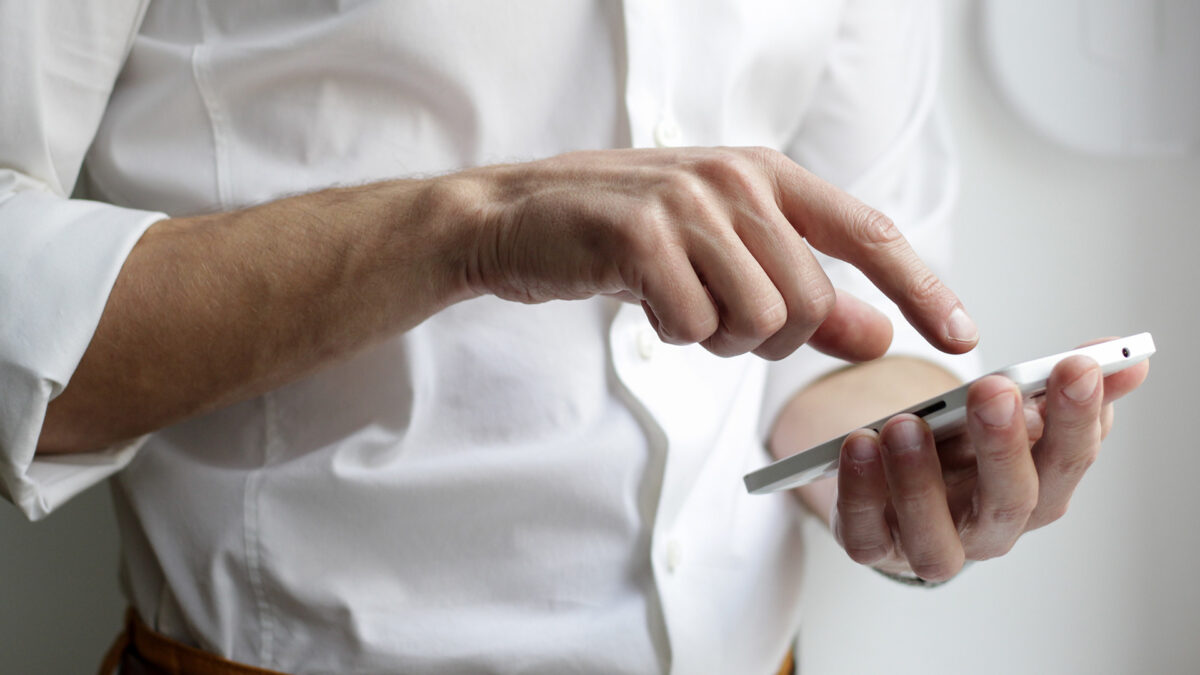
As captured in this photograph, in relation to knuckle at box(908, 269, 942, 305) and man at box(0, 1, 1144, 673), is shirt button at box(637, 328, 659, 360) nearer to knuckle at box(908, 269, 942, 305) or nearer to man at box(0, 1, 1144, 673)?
man at box(0, 1, 1144, 673)

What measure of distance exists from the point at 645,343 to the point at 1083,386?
313 mm

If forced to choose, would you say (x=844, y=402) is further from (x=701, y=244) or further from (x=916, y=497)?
(x=701, y=244)

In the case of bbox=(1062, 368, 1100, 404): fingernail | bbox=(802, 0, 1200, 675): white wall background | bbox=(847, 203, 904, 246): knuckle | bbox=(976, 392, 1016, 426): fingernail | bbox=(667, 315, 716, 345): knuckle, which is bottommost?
bbox=(802, 0, 1200, 675): white wall background

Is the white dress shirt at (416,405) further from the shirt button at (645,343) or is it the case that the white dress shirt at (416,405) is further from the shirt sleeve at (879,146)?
the shirt sleeve at (879,146)

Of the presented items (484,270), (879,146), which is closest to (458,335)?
(484,270)

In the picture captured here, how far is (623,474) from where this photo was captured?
646 millimetres

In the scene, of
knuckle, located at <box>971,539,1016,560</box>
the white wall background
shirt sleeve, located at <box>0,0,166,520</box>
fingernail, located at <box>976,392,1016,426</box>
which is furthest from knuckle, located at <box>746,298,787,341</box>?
the white wall background

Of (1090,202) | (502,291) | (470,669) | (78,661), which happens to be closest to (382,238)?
(502,291)

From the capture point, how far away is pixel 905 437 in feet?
1.50

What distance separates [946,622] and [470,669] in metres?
0.71

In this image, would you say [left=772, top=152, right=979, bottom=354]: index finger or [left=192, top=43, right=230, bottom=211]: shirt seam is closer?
[left=772, top=152, right=979, bottom=354]: index finger

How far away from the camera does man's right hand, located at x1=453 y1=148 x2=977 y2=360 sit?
0.41 m

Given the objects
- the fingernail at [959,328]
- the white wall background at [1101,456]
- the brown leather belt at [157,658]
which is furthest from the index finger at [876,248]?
the white wall background at [1101,456]

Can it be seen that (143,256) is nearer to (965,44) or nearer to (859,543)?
(859,543)
